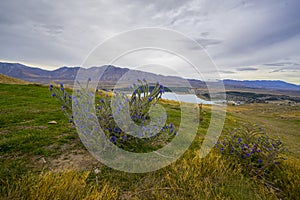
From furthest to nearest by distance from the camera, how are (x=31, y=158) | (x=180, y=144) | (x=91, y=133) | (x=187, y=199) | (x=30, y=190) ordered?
1. (x=180, y=144)
2. (x=91, y=133)
3. (x=31, y=158)
4. (x=187, y=199)
5. (x=30, y=190)

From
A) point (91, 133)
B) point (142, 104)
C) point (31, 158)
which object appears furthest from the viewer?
point (142, 104)

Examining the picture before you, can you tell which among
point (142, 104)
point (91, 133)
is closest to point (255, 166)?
point (142, 104)

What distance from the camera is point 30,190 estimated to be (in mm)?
2008

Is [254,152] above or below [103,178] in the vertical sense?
above

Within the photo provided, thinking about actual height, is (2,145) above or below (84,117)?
below

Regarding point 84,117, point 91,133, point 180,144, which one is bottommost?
point 180,144

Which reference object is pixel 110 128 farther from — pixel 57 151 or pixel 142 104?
pixel 57 151

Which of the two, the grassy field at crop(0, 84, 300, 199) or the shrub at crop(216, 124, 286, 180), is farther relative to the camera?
the shrub at crop(216, 124, 286, 180)

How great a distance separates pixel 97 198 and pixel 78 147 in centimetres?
210

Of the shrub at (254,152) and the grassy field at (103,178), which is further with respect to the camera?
the shrub at (254,152)

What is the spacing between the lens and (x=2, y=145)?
354cm

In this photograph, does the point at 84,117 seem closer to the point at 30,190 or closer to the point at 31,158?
the point at 31,158

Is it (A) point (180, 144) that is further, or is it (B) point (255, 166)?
(A) point (180, 144)

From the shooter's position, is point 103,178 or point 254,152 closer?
point 103,178
